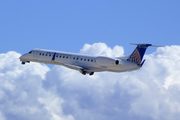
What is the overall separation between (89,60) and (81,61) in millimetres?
1658

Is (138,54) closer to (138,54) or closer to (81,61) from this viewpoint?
(138,54)

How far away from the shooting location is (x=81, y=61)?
75.6 metres

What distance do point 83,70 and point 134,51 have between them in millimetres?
10015

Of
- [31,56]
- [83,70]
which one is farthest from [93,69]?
[31,56]

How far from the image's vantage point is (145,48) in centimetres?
7031

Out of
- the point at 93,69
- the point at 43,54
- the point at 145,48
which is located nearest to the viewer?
the point at 145,48

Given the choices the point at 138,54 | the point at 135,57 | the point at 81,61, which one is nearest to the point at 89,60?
the point at 81,61

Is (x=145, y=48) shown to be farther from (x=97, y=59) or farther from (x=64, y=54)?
(x=64, y=54)

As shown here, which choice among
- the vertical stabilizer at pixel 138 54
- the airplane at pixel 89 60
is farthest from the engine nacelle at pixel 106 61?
the vertical stabilizer at pixel 138 54

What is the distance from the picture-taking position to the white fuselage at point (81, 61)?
71750 millimetres

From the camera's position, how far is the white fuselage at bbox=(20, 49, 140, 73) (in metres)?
71.8

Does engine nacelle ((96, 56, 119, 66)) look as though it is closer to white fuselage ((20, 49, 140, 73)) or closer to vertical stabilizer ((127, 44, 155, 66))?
white fuselage ((20, 49, 140, 73))

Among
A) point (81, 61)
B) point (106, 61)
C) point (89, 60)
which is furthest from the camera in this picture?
point (81, 61)

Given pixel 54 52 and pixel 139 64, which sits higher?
pixel 54 52
